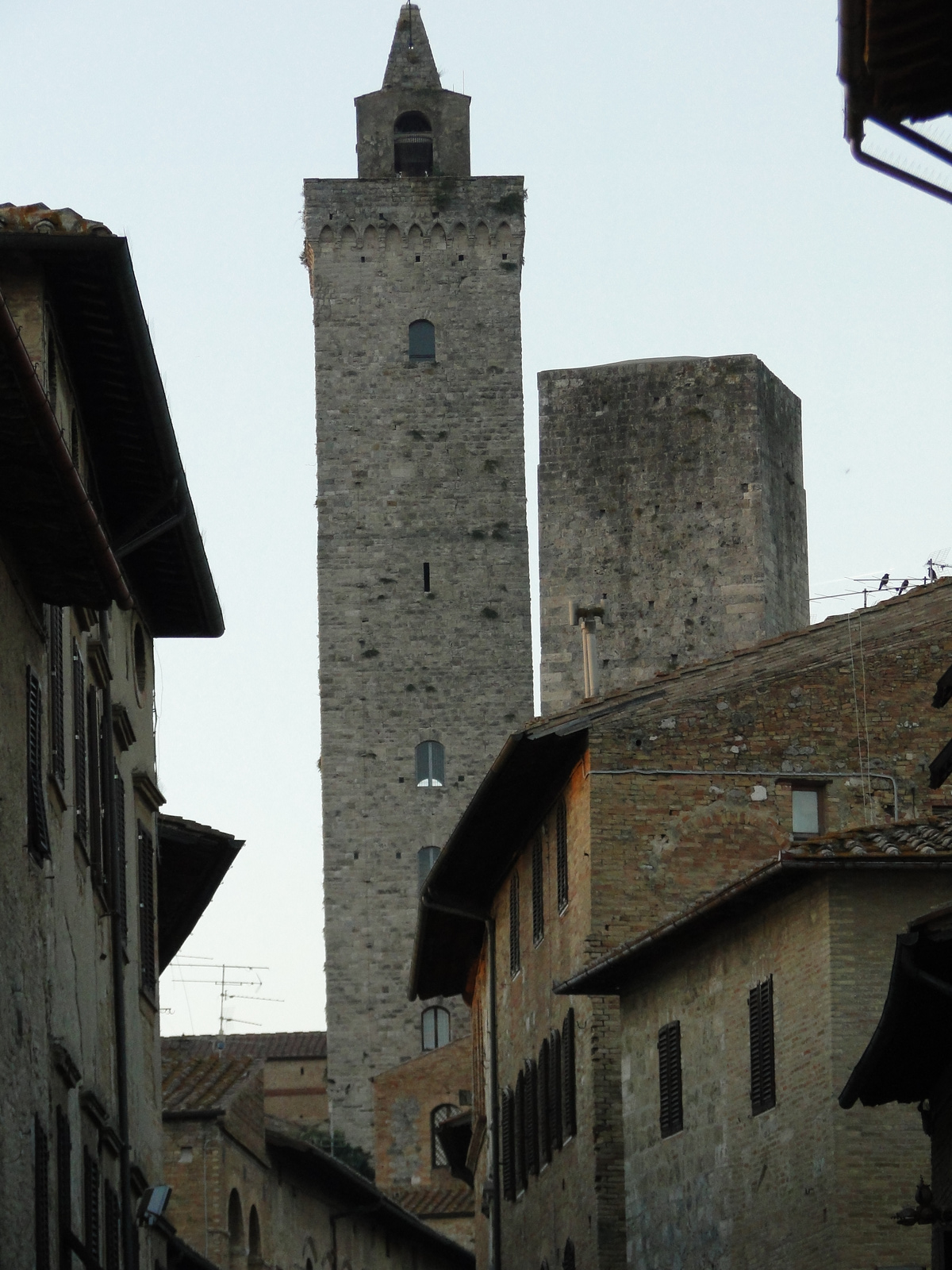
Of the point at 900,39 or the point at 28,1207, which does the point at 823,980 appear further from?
the point at 900,39

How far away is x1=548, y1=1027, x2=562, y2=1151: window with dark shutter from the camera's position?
24344 mm

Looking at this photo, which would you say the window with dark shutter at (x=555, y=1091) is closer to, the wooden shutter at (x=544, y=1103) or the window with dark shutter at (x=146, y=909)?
the wooden shutter at (x=544, y=1103)

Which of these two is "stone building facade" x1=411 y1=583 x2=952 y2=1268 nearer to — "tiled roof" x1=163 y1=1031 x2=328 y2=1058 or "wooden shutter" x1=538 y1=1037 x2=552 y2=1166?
"wooden shutter" x1=538 y1=1037 x2=552 y2=1166

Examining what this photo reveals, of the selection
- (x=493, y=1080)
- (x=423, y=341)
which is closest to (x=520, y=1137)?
(x=493, y=1080)

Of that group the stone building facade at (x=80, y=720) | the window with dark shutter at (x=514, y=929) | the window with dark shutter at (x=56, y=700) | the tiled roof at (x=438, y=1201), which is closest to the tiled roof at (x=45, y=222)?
the stone building facade at (x=80, y=720)

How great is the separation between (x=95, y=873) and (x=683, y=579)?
90.8 ft

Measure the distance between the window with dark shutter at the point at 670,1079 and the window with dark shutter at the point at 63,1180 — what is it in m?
6.36

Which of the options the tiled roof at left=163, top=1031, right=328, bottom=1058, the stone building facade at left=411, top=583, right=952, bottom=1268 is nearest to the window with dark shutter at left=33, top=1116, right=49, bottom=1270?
the stone building facade at left=411, top=583, right=952, bottom=1268

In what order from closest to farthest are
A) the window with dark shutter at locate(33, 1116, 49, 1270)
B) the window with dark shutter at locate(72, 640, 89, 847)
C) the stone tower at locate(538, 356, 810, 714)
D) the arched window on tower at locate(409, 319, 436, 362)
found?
the window with dark shutter at locate(33, 1116, 49, 1270), the window with dark shutter at locate(72, 640, 89, 847), the stone tower at locate(538, 356, 810, 714), the arched window on tower at locate(409, 319, 436, 362)

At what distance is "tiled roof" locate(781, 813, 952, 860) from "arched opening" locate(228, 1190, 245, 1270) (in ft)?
43.9

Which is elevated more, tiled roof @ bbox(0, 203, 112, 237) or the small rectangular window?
tiled roof @ bbox(0, 203, 112, 237)

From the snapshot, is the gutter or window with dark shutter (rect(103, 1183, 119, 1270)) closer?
the gutter

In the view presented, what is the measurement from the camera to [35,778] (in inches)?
527

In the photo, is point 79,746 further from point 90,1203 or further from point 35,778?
point 90,1203
